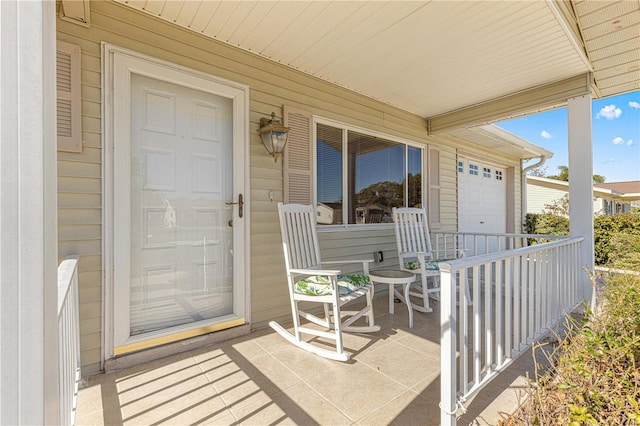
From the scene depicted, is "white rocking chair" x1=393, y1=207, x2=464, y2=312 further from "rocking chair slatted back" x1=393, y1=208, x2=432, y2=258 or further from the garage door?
the garage door

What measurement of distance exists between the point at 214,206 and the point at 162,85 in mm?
1107

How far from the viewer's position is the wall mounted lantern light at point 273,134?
9.51 ft

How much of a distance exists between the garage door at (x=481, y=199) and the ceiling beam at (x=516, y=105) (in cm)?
139

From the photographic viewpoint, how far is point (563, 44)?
2805mm

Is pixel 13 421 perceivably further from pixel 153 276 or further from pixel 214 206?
pixel 214 206

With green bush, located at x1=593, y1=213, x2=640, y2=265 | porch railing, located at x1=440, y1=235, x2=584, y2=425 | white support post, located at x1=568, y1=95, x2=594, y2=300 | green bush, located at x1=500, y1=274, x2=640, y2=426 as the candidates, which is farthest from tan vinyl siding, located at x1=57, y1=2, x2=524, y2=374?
green bush, located at x1=593, y1=213, x2=640, y2=265

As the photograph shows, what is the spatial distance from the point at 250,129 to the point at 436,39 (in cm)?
191

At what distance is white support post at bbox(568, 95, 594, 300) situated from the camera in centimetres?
→ 334

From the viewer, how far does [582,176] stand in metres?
3.38

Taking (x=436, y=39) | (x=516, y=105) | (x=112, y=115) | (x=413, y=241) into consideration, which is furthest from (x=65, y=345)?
(x=516, y=105)

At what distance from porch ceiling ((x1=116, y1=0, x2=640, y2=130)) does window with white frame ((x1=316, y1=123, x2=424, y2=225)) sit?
73 cm

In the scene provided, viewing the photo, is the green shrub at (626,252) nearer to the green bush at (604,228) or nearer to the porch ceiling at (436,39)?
the green bush at (604,228)

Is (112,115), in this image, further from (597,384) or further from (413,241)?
(413,241)

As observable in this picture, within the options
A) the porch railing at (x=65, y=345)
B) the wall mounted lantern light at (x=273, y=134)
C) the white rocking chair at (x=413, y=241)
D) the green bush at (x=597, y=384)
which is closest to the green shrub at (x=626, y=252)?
the white rocking chair at (x=413, y=241)
